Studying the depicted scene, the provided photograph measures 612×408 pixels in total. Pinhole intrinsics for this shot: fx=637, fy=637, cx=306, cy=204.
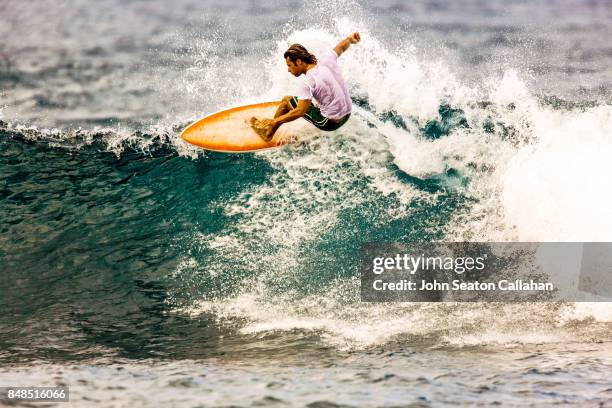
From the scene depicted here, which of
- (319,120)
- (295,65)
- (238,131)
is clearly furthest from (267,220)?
(295,65)

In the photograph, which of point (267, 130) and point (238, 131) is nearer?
point (267, 130)

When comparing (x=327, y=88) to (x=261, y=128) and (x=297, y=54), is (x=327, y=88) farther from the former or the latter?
(x=261, y=128)

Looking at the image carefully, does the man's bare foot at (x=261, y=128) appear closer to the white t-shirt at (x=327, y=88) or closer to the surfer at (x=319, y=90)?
the surfer at (x=319, y=90)

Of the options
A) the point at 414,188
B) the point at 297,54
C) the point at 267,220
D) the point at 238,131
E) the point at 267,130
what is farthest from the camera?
the point at 238,131

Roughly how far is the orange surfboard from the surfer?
41 centimetres

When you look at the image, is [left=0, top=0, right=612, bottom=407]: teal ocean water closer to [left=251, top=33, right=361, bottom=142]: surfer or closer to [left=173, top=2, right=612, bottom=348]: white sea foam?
[left=173, top=2, right=612, bottom=348]: white sea foam

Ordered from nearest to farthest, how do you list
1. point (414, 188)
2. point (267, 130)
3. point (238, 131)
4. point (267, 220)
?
point (267, 220) < point (414, 188) < point (267, 130) < point (238, 131)

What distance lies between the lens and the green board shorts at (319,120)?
20.0ft

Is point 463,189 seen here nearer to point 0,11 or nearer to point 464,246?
point 464,246

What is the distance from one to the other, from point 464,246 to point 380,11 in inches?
257

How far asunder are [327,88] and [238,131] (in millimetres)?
1348

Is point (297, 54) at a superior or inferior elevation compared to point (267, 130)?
superior

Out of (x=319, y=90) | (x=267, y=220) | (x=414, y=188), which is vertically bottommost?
(x=267, y=220)

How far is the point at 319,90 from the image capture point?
19.2 ft
